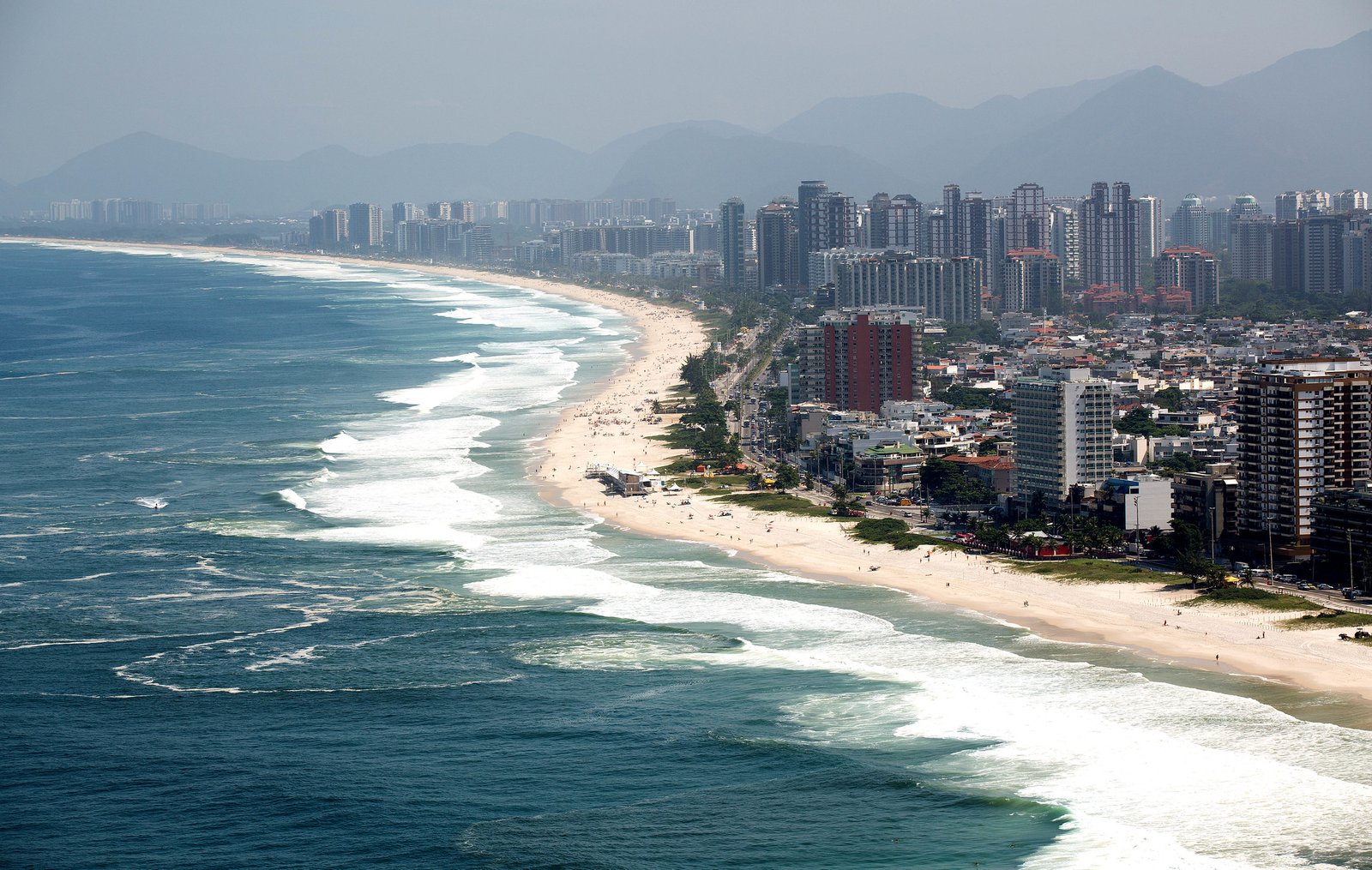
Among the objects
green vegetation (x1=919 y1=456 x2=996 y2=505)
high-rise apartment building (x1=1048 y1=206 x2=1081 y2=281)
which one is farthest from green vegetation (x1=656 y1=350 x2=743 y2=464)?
high-rise apartment building (x1=1048 y1=206 x2=1081 y2=281)

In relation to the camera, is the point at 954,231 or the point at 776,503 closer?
the point at 776,503

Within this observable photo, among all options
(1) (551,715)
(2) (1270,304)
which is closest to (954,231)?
(2) (1270,304)

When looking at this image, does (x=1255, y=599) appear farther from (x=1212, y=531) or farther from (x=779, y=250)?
(x=779, y=250)

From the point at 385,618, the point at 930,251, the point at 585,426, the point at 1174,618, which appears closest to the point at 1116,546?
the point at 1174,618

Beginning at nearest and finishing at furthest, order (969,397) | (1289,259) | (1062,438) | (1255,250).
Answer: (1062,438)
(969,397)
(1289,259)
(1255,250)

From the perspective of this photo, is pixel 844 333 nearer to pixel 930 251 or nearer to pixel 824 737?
pixel 824 737

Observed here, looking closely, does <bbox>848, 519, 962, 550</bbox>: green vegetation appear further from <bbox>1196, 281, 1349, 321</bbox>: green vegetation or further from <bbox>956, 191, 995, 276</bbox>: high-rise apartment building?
<bbox>956, 191, 995, 276</bbox>: high-rise apartment building
